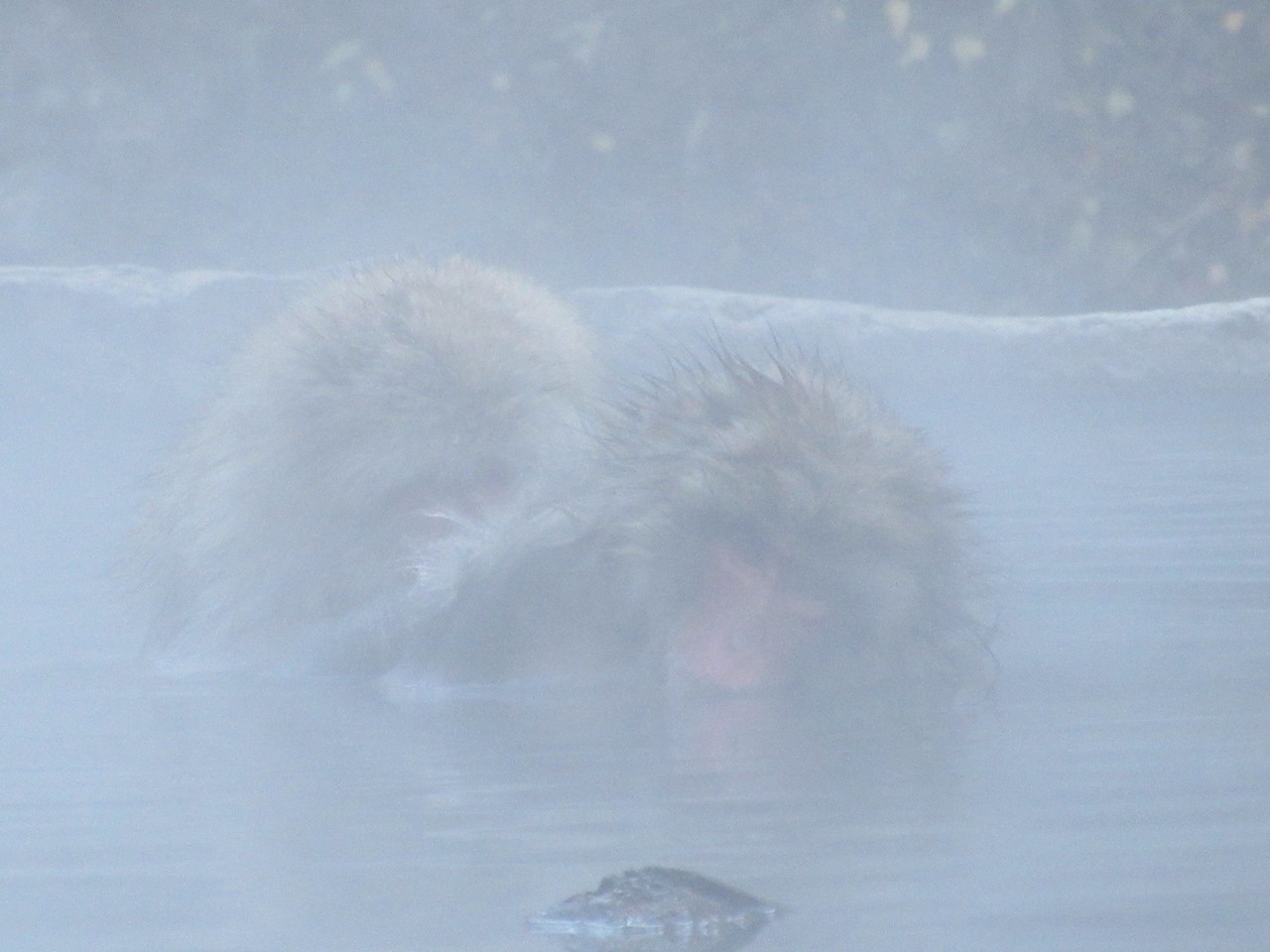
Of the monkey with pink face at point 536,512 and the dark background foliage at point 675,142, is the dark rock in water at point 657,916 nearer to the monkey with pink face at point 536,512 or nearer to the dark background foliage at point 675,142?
the monkey with pink face at point 536,512

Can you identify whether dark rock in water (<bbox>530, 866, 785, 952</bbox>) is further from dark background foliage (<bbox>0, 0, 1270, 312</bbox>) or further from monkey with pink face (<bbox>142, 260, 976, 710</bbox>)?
dark background foliage (<bbox>0, 0, 1270, 312</bbox>)

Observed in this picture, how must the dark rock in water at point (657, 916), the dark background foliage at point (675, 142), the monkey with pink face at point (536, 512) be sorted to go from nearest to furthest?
the dark rock in water at point (657, 916) → the monkey with pink face at point (536, 512) → the dark background foliage at point (675, 142)

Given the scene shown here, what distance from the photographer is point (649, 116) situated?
8930mm

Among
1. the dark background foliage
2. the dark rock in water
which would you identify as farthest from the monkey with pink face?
the dark background foliage

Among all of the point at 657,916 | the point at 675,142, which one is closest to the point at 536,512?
the point at 657,916

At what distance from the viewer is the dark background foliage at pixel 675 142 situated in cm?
866

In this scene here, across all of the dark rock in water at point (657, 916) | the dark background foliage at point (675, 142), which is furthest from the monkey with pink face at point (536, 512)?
the dark background foliage at point (675, 142)

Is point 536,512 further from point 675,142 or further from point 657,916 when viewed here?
point 675,142

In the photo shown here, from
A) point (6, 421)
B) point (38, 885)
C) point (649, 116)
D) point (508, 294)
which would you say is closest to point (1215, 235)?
point (649, 116)

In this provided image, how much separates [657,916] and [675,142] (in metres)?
7.77

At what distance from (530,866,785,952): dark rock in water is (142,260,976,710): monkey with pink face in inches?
42.9

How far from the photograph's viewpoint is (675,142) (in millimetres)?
8914

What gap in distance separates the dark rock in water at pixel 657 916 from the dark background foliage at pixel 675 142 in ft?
23.7

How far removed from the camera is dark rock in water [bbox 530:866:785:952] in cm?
127
